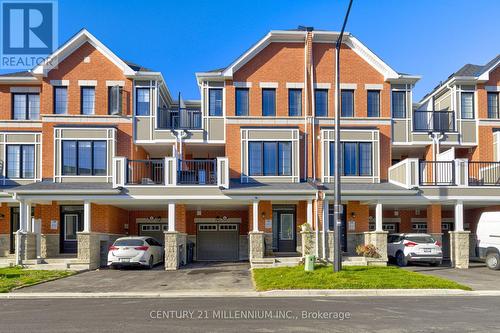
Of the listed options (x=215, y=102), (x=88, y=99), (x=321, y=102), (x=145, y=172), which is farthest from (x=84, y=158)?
(x=321, y=102)

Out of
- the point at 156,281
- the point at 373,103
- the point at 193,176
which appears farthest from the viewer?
the point at 373,103

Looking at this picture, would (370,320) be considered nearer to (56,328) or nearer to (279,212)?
(56,328)

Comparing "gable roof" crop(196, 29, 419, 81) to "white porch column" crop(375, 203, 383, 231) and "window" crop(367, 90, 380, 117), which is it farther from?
"white porch column" crop(375, 203, 383, 231)

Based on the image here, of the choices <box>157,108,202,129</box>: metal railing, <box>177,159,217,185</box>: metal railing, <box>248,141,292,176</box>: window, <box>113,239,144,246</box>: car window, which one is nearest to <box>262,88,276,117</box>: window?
<box>248,141,292,176</box>: window

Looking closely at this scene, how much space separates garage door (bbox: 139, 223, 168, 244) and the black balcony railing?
1506 cm

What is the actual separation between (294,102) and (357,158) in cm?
439

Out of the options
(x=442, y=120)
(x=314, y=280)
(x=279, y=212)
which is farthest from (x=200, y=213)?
(x=442, y=120)

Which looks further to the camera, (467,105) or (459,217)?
(467,105)

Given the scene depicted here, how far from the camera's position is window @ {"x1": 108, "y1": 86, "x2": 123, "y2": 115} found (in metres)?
24.5

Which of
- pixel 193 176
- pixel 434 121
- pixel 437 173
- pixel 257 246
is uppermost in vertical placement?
pixel 434 121

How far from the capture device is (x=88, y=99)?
24.9 meters

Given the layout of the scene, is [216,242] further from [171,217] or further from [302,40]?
[302,40]

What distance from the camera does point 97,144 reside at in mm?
24031

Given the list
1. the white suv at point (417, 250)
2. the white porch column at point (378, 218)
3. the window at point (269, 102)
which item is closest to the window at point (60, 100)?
the window at point (269, 102)
